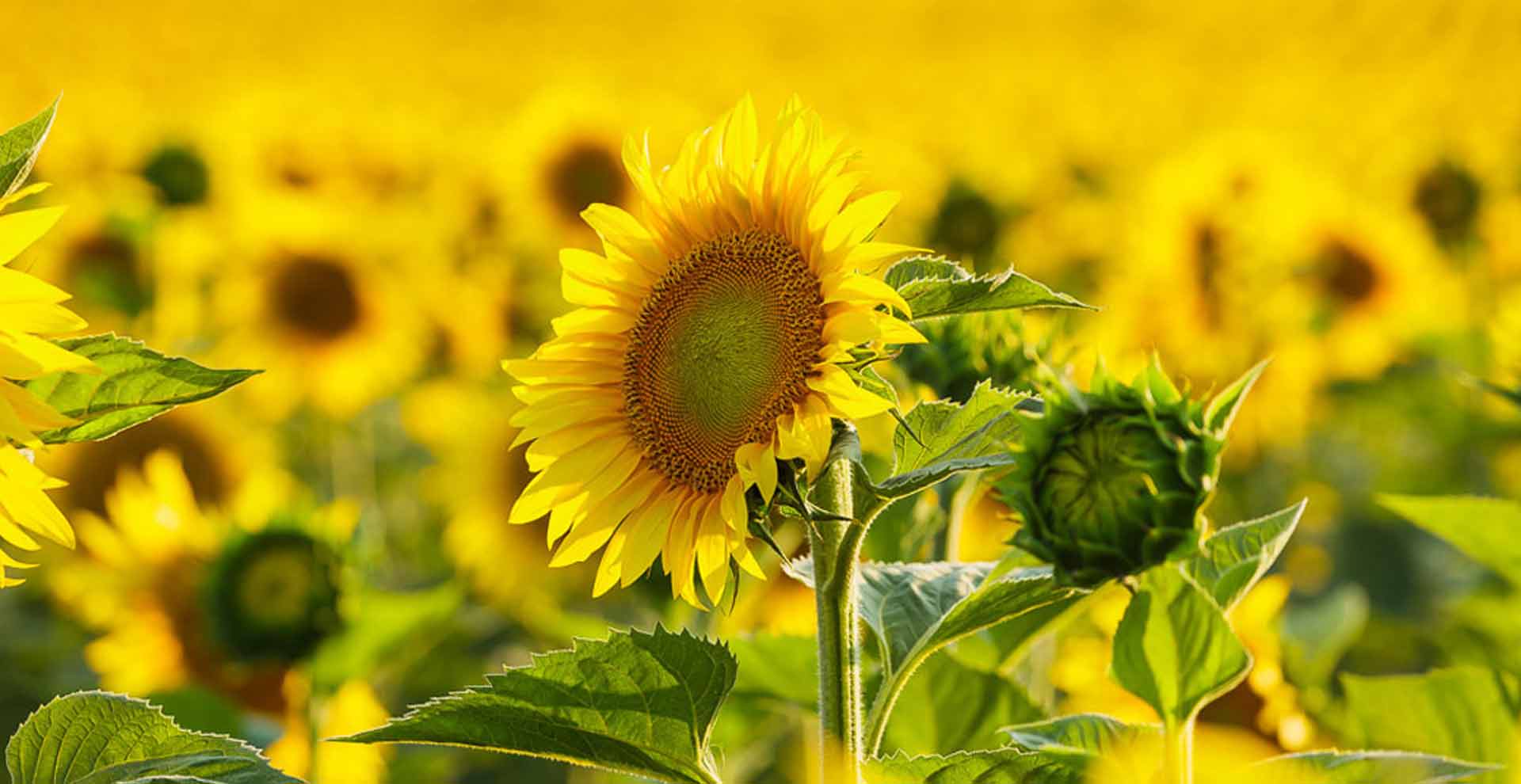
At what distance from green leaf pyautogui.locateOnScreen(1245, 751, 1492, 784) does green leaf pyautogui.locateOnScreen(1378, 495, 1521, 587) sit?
32 cm

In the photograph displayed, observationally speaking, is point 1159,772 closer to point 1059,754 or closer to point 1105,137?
point 1059,754

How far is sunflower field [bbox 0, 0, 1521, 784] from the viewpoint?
788 mm

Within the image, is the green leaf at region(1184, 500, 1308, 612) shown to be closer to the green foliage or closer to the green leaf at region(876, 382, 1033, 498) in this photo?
the green leaf at region(876, 382, 1033, 498)

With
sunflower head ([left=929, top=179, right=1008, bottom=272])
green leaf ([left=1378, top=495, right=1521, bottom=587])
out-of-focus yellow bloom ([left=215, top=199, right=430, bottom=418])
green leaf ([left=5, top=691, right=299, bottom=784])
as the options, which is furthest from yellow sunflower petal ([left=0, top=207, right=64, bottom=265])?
out-of-focus yellow bloom ([left=215, top=199, right=430, bottom=418])

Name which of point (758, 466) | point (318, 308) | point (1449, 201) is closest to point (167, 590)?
point (318, 308)

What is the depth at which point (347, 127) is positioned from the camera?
3.71 metres

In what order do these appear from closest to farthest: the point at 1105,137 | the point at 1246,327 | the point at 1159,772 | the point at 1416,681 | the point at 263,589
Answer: the point at 1159,772 < the point at 1416,681 < the point at 263,589 < the point at 1246,327 < the point at 1105,137

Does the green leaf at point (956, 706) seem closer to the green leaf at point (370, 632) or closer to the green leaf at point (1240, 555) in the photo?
the green leaf at point (1240, 555)

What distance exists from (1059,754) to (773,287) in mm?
272

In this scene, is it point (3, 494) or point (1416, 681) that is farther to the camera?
point (1416, 681)

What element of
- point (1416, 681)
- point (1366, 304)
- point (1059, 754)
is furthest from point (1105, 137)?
point (1059, 754)

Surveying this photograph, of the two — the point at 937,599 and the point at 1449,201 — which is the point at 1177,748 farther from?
the point at 1449,201

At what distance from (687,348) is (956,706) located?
0.94ft

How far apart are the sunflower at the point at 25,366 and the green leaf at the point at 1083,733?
0.45 metres
